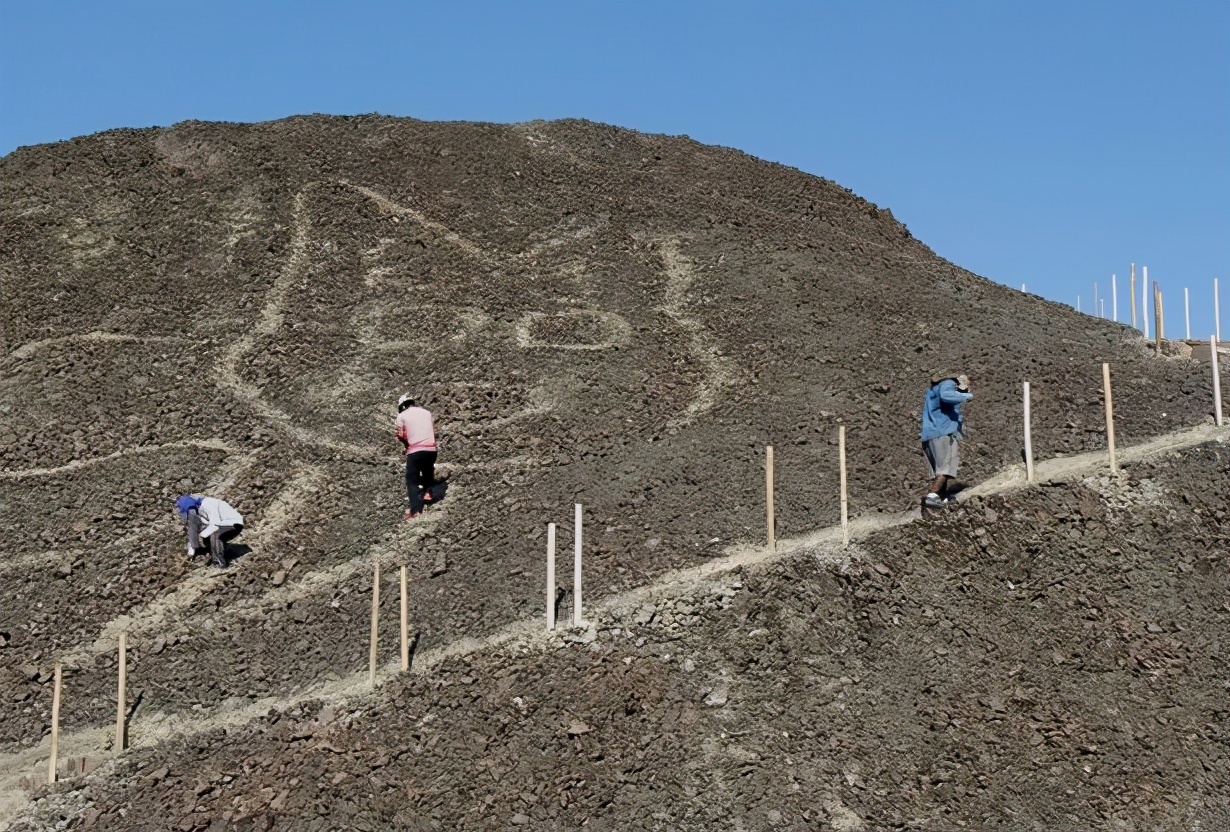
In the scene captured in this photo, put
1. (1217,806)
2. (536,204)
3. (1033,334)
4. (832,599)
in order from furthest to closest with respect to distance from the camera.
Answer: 1. (536,204)
2. (1033,334)
3. (832,599)
4. (1217,806)

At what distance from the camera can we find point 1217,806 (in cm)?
1567

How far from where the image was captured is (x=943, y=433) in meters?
19.9

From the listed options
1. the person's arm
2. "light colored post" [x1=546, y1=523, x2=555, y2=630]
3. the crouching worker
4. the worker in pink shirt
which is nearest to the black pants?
the worker in pink shirt

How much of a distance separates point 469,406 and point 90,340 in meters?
8.14

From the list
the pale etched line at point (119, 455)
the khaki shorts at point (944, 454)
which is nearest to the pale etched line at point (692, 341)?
the khaki shorts at point (944, 454)

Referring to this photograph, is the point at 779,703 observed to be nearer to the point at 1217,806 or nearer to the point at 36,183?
the point at 1217,806

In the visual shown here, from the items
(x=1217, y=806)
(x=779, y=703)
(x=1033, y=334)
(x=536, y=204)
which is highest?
(x=536, y=204)

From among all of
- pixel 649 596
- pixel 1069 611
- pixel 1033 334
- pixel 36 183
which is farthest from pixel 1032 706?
pixel 36 183

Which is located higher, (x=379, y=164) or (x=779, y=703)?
(x=379, y=164)

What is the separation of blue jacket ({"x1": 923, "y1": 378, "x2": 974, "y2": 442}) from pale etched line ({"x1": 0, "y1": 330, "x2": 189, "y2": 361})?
15.1 meters

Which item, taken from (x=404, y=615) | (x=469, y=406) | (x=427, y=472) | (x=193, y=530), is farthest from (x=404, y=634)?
(x=469, y=406)

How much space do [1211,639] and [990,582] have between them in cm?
259

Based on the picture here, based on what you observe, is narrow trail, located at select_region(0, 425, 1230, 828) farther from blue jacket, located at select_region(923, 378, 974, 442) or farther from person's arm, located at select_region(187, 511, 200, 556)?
person's arm, located at select_region(187, 511, 200, 556)

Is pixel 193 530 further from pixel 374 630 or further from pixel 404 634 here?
pixel 404 634
